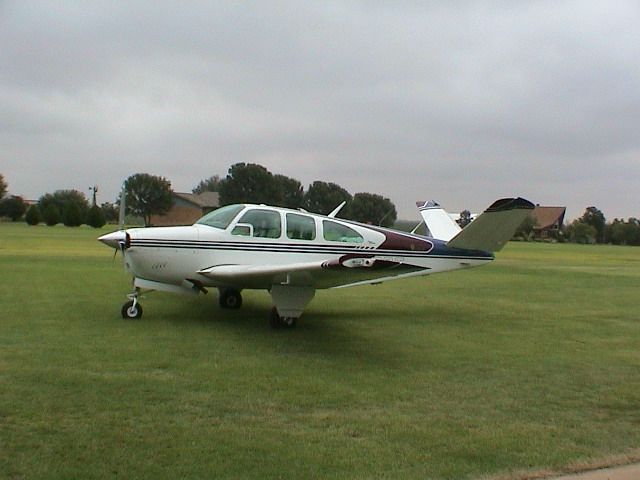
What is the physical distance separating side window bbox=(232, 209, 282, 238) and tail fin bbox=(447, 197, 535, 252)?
3.15m

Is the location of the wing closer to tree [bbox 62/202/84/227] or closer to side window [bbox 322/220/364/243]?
side window [bbox 322/220/364/243]

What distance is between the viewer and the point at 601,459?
4.38m

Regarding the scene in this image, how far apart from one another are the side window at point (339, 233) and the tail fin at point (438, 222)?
259cm

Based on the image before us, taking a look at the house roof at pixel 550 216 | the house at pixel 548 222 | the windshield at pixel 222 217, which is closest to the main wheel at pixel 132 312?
the windshield at pixel 222 217

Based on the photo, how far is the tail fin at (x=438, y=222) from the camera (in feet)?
41.5

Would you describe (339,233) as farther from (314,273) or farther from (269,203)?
(269,203)

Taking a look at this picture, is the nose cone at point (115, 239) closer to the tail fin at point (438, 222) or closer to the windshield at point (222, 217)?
the windshield at point (222, 217)

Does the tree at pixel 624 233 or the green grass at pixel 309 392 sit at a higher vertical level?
the tree at pixel 624 233

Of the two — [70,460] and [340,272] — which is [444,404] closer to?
[340,272]

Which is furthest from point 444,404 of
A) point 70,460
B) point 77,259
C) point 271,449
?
point 77,259

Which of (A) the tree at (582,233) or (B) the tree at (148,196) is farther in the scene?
(A) the tree at (582,233)

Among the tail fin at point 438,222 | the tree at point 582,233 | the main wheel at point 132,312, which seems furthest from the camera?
the tree at point 582,233

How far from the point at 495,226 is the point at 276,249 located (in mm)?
3720

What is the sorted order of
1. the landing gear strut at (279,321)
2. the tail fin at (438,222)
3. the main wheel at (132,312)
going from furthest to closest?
the tail fin at (438,222), the main wheel at (132,312), the landing gear strut at (279,321)
